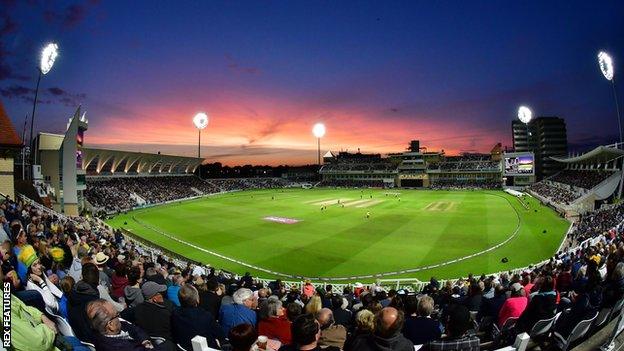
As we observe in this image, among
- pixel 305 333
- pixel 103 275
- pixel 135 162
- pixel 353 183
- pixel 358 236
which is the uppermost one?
pixel 135 162

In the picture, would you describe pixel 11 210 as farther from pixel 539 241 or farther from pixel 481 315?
pixel 539 241

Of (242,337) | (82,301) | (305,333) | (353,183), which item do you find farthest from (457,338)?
(353,183)

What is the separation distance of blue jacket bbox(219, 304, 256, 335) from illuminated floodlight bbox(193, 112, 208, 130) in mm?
74411

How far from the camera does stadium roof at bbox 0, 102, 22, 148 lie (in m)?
22.1

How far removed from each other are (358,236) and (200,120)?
54.8m

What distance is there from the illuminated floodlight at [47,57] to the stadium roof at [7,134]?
1213 centimetres

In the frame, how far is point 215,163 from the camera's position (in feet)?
620

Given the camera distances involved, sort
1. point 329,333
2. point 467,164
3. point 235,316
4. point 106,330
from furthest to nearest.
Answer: point 467,164, point 235,316, point 329,333, point 106,330

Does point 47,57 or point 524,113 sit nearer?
point 47,57

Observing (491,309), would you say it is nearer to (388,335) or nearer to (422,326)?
(422,326)

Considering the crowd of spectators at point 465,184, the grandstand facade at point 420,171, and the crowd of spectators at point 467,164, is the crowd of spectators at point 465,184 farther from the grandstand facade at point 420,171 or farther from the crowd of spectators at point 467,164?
the crowd of spectators at point 467,164

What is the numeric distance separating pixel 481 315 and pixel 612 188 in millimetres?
50869

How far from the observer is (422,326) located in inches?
208

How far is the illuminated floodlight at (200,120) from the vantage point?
7656 centimetres
